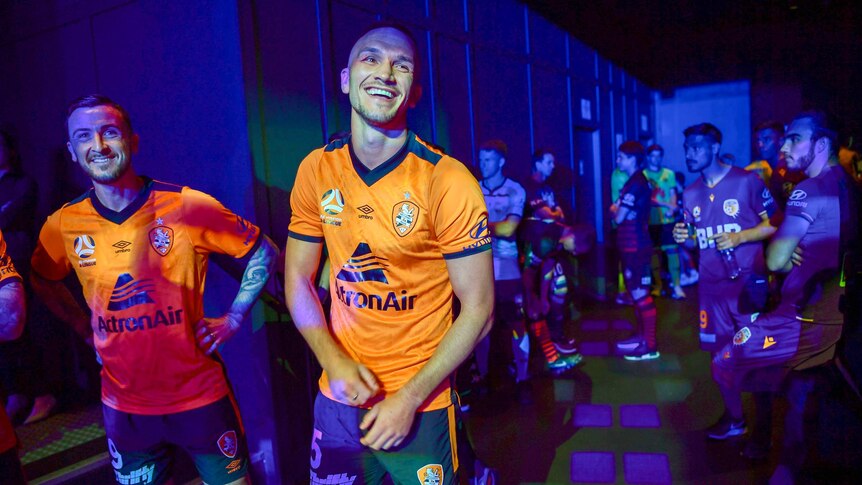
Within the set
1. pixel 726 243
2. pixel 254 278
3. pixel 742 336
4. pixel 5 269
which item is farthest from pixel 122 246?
pixel 726 243

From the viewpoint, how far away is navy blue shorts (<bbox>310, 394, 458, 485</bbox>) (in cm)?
174

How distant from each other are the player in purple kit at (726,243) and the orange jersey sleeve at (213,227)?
9.42 ft

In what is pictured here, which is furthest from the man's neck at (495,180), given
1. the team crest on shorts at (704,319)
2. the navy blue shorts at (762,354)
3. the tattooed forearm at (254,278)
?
the tattooed forearm at (254,278)

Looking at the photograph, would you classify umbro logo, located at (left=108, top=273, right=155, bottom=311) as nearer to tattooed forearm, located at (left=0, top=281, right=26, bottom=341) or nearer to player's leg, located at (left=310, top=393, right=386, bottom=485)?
tattooed forearm, located at (left=0, top=281, right=26, bottom=341)

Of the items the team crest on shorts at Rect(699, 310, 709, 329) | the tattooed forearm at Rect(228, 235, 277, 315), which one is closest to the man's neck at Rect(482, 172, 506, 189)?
the team crest on shorts at Rect(699, 310, 709, 329)

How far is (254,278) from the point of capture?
7.88 ft

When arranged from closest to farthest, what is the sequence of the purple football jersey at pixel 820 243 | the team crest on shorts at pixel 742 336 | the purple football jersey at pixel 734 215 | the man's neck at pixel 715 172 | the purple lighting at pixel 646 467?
the purple football jersey at pixel 820 243 → the team crest on shorts at pixel 742 336 → the purple lighting at pixel 646 467 → the purple football jersey at pixel 734 215 → the man's neck at pixel 715 172

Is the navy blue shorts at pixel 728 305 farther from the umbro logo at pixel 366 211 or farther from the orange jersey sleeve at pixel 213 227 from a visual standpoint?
the orange jersey sleeve at pixel 213 227

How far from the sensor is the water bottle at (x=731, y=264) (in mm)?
3619

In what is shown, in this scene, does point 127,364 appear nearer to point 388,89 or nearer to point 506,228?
point 388,89

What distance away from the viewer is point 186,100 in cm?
322

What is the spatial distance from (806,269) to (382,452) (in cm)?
227

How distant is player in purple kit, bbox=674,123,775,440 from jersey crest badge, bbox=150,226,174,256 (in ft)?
10.3

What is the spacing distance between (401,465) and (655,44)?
521 inches
